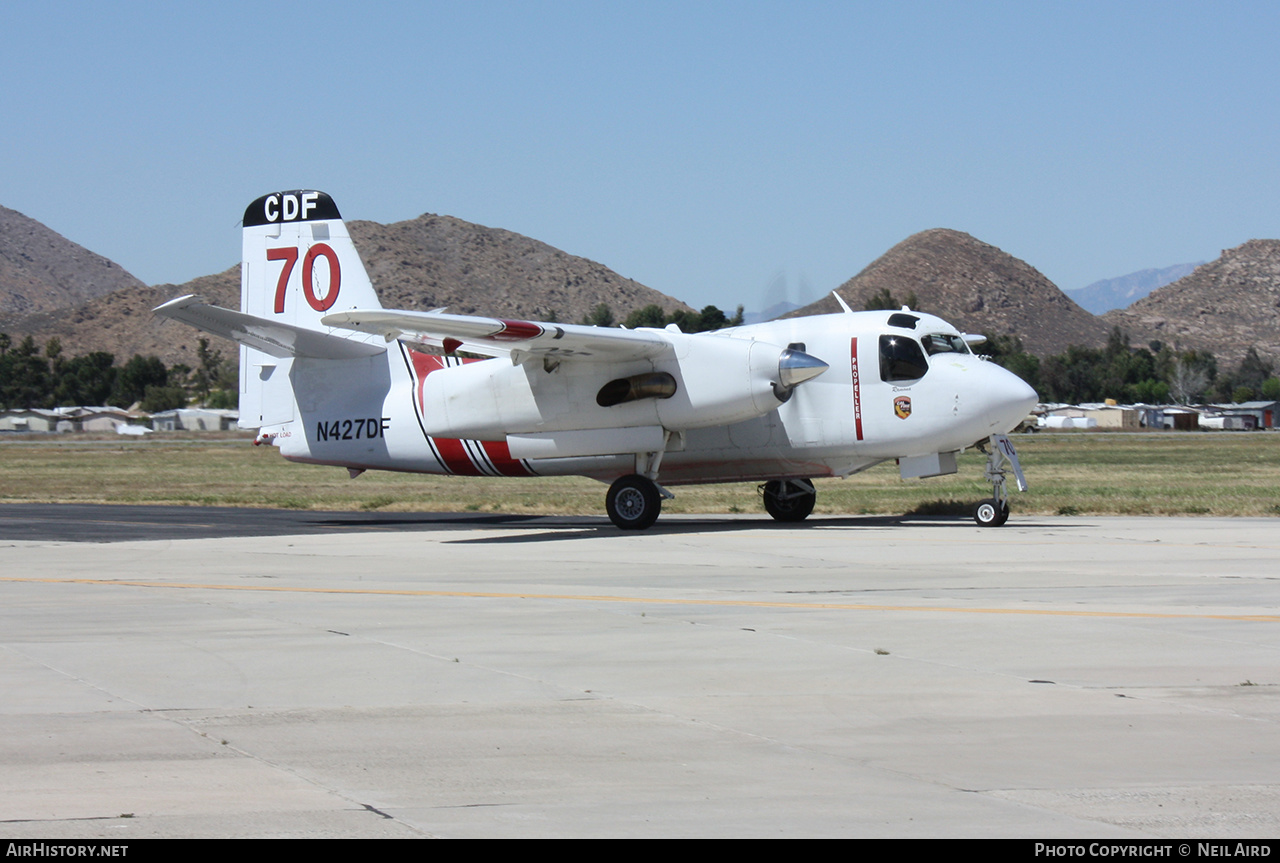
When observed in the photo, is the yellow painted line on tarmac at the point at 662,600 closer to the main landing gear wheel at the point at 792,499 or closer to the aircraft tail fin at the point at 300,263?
the aircraft tail fin at the point at 300,263

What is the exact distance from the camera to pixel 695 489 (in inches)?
1383

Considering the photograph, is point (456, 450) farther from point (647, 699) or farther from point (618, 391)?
point (647, 699)

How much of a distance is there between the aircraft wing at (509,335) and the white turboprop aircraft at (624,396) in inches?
1.9

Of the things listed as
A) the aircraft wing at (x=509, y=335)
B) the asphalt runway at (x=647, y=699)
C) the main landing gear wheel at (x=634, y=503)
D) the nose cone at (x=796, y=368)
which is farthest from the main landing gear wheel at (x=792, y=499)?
the asphalt runway at (x=647, y=699)

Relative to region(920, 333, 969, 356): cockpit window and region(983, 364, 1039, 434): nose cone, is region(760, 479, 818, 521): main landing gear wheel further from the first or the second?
region(983, 364, 1039, 434): nose cone

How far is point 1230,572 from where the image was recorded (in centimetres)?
1400

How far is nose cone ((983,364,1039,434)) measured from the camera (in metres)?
20.6

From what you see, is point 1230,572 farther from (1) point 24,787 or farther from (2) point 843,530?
(1) point 24,787

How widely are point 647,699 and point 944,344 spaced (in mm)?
14901

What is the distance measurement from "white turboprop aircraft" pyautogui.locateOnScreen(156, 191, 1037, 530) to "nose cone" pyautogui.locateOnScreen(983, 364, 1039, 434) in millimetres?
23

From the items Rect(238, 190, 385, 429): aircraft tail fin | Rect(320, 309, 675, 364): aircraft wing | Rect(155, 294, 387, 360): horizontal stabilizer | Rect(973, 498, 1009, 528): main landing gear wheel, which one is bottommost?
Rect(973, 498, 1009, 528): main landing gear wheel

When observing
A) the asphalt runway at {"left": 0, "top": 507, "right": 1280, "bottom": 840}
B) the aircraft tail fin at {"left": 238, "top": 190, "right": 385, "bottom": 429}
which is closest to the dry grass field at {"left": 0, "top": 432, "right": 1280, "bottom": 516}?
the aircraft tail fin at {"left": 238, "top": 190, "right": 385, "bottom": 429}

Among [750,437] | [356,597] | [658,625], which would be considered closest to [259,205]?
[750,437]

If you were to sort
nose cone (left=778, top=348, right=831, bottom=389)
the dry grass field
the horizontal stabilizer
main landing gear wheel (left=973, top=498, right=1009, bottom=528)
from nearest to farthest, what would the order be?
the horizontal stabilizer < nose cone (left=778, top=348, right=831, bottom=389) < main landing gear wheel (left=973, top=498, right=1009, bottom=528) < the dry grass field
